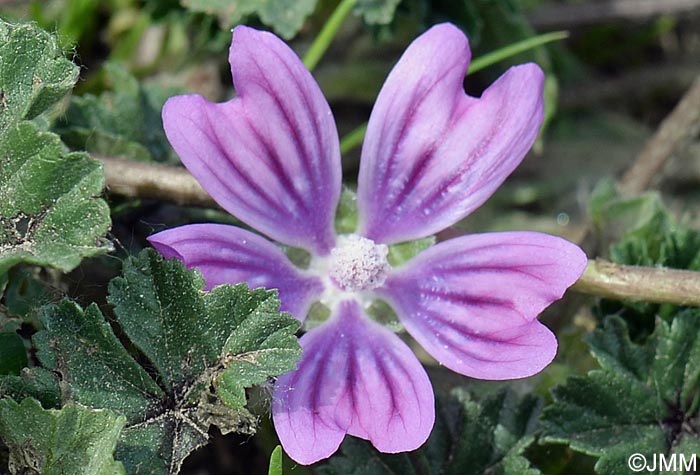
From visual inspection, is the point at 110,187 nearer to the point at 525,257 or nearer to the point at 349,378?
the point at 349,378

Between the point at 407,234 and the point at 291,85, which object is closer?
the point at 291,85

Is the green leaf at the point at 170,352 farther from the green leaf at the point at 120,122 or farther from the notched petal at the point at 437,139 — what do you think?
the green leaf at the point at 120,122

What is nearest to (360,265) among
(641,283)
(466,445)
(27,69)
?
(466,445)

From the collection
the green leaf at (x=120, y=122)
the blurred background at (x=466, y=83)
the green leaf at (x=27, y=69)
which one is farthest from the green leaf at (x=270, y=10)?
the green leaf at (x=27, y=69)

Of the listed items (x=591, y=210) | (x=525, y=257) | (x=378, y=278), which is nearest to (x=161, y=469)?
(x=378, y=278)

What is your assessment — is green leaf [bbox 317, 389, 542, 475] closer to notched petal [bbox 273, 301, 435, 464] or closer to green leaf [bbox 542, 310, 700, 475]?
green leaf [bbox 542, 310, 700, 475]

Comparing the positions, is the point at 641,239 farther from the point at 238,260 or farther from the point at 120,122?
the point at 120,122
